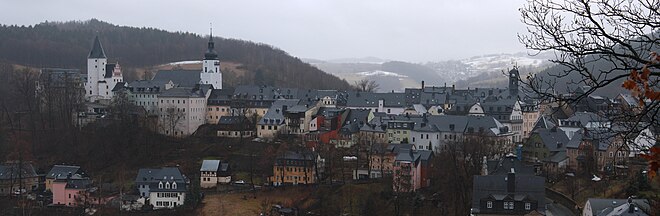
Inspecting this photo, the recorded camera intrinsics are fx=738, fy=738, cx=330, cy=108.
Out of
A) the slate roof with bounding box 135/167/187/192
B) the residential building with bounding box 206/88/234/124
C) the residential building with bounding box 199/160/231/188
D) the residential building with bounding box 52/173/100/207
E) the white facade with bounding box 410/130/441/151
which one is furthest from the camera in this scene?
the residential building with bounding box 206/88/234/124

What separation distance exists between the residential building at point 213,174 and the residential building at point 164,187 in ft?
4.69

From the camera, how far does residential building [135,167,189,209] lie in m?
45.4

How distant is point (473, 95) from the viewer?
69.5 m

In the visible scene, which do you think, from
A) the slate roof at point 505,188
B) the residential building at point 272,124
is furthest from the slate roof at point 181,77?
the slate roof at point 505,188

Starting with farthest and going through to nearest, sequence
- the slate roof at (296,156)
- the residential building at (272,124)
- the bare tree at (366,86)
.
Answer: the bare tree at (366,86)
the residential building at (272,124)
the slate roof at (296,156)

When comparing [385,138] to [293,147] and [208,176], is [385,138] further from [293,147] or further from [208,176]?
[208,176]

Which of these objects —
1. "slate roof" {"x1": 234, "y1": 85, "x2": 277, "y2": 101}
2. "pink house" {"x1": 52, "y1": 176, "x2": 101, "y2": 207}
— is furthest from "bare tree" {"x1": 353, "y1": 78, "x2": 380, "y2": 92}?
"pink house" {"x1": 52, "y1": 176, "x2": 101, "y2": 207}

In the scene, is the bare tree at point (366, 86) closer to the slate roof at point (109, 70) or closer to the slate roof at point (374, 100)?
the slate roof at point (374, 100)

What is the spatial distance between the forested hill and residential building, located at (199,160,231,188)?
47.4 meters

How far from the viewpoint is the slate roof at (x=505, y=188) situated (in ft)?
104

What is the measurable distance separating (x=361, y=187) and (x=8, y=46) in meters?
95.5

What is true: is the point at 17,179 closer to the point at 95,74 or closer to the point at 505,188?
the point at 95,74

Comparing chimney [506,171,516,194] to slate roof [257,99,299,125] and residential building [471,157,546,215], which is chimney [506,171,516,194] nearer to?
residential building [471,157,546,215]

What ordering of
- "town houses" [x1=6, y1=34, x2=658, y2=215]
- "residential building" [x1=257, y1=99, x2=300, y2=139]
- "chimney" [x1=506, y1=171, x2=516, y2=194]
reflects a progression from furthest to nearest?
"residential building" [x1=257, y1=99, x2=300, y2=139] → "town houses" [x1=6, y1=34, x2=658, y2=215] → "chimney" [x1=506, y1=171, x2=516, y2=194]
